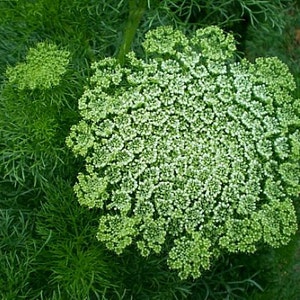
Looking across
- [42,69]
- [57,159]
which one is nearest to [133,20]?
[42,69]

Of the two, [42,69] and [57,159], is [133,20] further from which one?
[57,159]

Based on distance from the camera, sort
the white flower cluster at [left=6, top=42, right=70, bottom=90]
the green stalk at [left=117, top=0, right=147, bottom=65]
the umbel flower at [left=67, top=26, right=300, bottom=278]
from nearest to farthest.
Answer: the umbel flower at [left=67, top=26, right=300, bottom=278] < the white flower cluster at [left=6, top=42, right=70, bottom=90] < the green stalk at [left=117, top=0, right=147, bottom=65]

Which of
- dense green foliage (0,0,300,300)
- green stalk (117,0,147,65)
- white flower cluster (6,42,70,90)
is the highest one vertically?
green stalk (117,0,147,65)

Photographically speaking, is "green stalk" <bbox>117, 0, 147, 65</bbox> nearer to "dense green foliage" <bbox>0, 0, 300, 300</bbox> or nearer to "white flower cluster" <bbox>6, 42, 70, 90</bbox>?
"dense green foliage" <bbox>0, 0, 300, 300</bbox>

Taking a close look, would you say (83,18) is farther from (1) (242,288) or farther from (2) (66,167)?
(1) (242,288)

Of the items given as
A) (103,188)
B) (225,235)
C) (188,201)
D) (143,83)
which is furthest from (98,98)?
(225,235)

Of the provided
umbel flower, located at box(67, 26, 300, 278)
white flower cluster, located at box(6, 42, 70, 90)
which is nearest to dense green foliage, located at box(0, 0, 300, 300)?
white flower cluster, located at box(6, 42, 70, 90)
